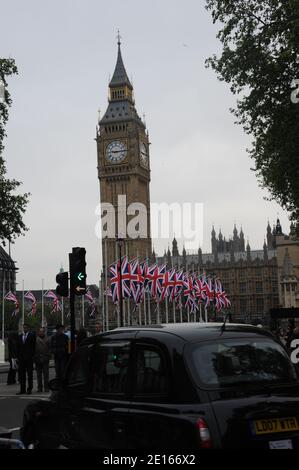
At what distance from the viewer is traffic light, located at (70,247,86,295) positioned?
555 inches

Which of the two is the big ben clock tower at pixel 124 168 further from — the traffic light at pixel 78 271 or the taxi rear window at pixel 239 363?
the taxi rear window at pixel 239 363

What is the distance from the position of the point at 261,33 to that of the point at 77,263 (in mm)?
12764

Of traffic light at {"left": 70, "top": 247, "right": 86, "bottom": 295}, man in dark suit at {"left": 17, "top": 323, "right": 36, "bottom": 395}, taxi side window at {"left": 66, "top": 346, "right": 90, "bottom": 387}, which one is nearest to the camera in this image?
taxi side window at {"left": 66, "top": 346, "right": 90, "bottom": 387}

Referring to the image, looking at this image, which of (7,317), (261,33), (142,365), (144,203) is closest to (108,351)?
(142,365)

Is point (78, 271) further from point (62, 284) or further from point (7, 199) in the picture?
point (7, 199)

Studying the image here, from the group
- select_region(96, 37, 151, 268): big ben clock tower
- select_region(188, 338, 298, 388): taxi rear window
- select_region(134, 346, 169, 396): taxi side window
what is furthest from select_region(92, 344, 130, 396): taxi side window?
select_region(96, 37, 151, 268): big ben clock tower

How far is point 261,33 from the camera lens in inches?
907

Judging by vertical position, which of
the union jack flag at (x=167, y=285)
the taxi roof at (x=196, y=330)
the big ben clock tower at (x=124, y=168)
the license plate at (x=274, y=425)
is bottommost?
the license plate at (x=274, y=425)

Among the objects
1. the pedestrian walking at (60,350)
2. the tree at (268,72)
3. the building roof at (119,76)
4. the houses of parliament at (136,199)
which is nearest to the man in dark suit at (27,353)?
the pedestrian walking at (60,350)

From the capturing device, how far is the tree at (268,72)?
22281 mm

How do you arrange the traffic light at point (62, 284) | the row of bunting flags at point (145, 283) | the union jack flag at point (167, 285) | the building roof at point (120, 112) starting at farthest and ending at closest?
the building roof at point (120, 112), the union jack flag at point (167, 285), the row of bunting flags at point (145, 283), the traffic light at point (62, 284)

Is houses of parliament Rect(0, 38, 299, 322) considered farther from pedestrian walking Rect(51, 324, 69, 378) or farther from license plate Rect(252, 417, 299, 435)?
license plate Rect(252, 417, 299, 435)

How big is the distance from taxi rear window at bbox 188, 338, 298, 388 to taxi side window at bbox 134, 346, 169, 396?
285 mm
